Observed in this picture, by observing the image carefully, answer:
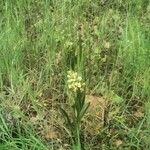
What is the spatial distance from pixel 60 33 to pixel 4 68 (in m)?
0.50

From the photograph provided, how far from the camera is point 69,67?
311 centimetres

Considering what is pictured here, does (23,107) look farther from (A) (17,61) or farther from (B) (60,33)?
(B) (60,33)

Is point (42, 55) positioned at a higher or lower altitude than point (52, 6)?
lower

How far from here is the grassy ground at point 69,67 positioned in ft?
9.12

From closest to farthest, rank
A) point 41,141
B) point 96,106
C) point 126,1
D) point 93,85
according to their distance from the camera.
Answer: point 41,141, point 96,106, point 93,85, point 126,1

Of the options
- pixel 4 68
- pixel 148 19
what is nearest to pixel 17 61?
pixel 4 68

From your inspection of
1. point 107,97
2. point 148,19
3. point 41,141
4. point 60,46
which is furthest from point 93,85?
point 148,19

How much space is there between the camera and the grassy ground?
109 inches

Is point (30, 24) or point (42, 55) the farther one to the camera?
point (30, 24)

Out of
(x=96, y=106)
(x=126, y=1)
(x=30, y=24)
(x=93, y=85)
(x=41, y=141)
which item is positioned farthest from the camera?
(x=126, y=1)

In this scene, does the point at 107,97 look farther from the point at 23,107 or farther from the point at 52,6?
the point at 52,6

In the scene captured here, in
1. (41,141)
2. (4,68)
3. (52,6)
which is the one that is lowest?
(41,141)

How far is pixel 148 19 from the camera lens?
3.70m

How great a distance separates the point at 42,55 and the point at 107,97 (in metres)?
0.68
